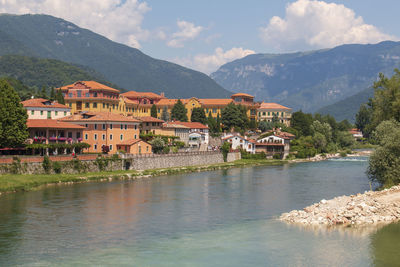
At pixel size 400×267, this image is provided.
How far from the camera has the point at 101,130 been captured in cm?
8050

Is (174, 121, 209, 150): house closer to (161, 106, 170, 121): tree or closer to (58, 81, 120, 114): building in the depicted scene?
(161, 106, 170, 121): tree

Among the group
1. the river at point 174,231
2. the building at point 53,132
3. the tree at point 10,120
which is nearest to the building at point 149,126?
the building at point 53,132

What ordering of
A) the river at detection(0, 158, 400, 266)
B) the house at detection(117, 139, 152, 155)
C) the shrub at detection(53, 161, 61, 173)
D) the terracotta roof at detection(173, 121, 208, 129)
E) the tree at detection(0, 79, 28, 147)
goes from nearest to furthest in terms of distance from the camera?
1. the river at detection(0, 158, 400, 266)
2. the tree at detection(0, 79, 28, 147)
3. the shrub at detection(53, 161, 61, 173)
4. the house at detection(117, 139, 152, 155)
5. the terracotta roof at detection(173, 121, 208, 129)

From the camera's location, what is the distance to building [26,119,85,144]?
70938 mm

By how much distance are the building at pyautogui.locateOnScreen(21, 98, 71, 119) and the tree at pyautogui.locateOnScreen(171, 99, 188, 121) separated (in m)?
38.5

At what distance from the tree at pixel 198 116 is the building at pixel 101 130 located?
4305 cm

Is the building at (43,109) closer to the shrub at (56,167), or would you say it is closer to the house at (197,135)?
the shrub at (56,167)

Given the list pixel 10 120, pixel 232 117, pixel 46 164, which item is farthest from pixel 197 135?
pixel 10 120

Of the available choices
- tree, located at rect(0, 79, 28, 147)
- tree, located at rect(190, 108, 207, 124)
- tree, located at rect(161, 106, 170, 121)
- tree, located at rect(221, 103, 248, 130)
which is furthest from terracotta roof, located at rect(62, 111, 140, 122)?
tree, located at rect(221, 103, 248, 130)

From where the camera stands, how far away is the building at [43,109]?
278ft

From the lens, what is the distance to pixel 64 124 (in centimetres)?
7619

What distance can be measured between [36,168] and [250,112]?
84253 mm

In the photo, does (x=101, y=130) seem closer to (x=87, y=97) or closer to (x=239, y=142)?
(x=87, y=97)

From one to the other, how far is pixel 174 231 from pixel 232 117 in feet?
288
